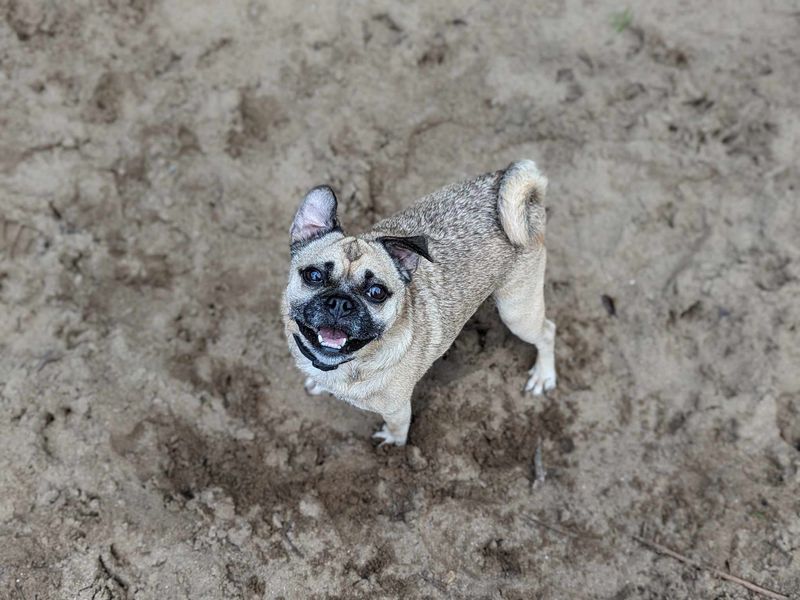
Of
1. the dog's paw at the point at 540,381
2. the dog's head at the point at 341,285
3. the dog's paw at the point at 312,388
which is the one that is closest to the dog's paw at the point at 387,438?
the dog's paw at the point at 312,388

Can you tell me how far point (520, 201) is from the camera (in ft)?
15.4

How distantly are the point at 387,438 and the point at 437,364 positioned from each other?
32.9 inches

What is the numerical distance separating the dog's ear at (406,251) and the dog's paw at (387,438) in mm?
1534

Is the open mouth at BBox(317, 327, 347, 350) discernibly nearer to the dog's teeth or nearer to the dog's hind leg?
the dog's teeth

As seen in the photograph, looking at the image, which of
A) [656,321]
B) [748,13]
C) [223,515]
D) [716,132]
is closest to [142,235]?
[223,515]

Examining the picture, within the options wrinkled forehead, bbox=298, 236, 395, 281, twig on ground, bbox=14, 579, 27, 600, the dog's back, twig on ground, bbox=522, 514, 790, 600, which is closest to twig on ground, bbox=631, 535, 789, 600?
twig on ground, bbox=522, 514, 790, 600

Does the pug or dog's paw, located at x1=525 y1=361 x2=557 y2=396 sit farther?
dog's paw, located at x1=525 y1=361 x2=557 y2=396

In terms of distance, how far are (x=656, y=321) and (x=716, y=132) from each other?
7.02ft

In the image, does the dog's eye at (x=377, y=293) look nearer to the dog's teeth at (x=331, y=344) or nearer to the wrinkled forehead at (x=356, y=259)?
the wrinkled forehead at (x=356, y=259)

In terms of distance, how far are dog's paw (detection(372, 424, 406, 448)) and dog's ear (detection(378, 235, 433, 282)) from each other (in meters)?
1.53

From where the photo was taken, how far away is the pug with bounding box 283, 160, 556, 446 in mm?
4109

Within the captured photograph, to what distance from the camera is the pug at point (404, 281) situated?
4109 millimetres

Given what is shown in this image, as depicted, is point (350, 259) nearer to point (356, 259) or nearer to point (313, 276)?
point (356, 259)

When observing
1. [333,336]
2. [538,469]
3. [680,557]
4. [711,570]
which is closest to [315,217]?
[333,336]
